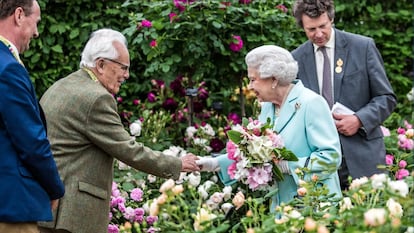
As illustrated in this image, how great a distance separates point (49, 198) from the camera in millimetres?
3037

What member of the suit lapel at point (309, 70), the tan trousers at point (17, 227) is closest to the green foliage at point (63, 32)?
the suit lapel at point (309, 70)

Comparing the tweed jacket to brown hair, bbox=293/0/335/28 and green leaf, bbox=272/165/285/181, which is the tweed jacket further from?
brown hair, bbox=293/0/335/28

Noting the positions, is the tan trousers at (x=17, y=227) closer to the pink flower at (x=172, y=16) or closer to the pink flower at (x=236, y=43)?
the pink flower at (x=172, y=16)

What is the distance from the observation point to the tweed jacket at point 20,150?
2846mm

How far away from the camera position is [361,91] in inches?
165

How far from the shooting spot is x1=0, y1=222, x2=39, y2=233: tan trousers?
2.93 meters

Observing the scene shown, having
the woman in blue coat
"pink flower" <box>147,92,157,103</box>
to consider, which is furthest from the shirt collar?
"pink flower" <box>147,92,157,103</box>

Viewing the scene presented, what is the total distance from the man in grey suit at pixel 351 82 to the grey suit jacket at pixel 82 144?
119 centimetres

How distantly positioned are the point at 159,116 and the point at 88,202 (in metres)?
2.25

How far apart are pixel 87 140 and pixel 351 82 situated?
4.74ft

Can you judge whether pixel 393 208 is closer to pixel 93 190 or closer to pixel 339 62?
pixel 93 190

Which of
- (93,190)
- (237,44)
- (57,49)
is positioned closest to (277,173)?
(93,190)

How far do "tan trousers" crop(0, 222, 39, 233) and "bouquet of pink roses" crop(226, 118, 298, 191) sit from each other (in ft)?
3.14

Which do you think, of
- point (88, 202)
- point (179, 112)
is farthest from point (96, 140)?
point (179, 112)
